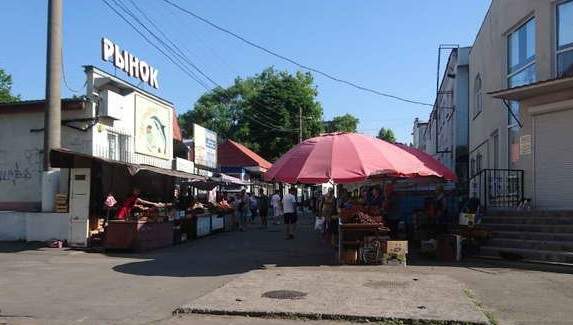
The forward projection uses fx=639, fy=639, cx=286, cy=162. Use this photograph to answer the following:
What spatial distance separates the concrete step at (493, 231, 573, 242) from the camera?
1420cm

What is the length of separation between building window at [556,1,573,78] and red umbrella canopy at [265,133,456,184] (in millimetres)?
4398

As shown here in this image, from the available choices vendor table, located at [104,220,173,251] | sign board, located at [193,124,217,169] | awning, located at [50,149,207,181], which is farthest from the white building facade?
sign board, located at [193,124,217,169]

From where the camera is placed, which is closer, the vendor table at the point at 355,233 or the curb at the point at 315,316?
the curb at the point at 315,316

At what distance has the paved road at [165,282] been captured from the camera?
8523 mm

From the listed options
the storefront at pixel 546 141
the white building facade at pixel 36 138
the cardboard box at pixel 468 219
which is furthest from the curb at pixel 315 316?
the white building facade at pixel 36 138

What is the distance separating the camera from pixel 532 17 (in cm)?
1784

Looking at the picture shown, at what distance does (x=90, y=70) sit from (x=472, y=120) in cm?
1533

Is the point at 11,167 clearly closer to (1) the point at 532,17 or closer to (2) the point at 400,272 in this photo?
(2) the point at 400,272

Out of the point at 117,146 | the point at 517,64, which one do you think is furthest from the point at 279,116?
the point at 517,64

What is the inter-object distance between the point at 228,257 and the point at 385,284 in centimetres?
563

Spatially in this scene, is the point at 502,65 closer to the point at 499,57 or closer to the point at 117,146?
the point at 499,57

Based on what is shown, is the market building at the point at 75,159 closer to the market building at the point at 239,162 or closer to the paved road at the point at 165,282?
the paved road at the point at 165,282

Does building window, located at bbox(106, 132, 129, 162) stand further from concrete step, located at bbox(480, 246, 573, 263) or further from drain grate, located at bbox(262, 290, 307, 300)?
drain grate, located at bbox(262, 290, 307, 300)

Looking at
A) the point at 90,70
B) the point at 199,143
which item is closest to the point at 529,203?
the point at 90,70
